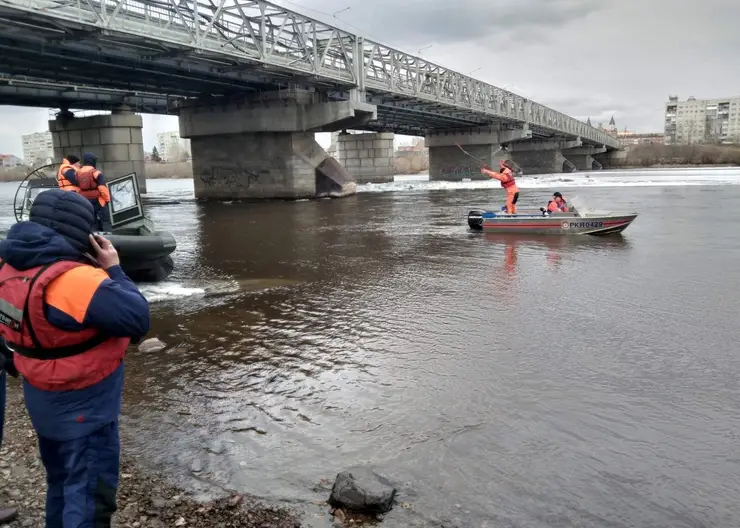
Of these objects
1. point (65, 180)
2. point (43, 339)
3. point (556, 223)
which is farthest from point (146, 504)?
point (556, 223)

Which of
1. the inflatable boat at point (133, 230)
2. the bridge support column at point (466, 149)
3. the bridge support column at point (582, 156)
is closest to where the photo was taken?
the inflatable boat at point (133, 230)

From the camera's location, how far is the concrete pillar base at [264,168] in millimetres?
35594

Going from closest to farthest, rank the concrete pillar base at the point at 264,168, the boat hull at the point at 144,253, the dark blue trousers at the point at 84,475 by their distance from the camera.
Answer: the dark blue trousers at the point at 84,475 → the boat hull at the point at 144,253 → the concrete pillar base at the point at 264,168

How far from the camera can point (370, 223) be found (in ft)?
69.2

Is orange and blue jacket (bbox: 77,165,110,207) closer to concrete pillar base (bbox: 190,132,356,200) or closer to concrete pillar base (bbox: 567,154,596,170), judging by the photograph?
concrete pillar base (bbox: 190,132,356,200)

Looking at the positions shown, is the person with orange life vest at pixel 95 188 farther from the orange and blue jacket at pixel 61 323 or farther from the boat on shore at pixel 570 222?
the boat on shore at pixel 570 222

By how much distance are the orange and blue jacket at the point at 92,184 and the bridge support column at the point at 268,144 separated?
24825 mm

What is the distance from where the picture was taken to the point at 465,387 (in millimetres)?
5586

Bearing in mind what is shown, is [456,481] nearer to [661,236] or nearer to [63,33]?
[661,236]

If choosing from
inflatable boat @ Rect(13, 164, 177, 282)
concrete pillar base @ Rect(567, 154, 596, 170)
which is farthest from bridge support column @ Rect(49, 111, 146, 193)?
concrete pillar base @ Rect(567, 154, 596, 170)

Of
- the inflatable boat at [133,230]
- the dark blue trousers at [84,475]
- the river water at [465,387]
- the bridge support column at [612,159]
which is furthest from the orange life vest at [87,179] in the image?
the bridge support column at [612,159]

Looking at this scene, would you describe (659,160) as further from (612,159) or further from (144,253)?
(144,253)

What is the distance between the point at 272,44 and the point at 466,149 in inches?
1627

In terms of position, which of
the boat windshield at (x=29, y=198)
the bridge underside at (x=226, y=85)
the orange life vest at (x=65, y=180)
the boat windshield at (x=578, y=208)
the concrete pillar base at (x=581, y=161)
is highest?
the bridge underside at (x=226, y=85)
